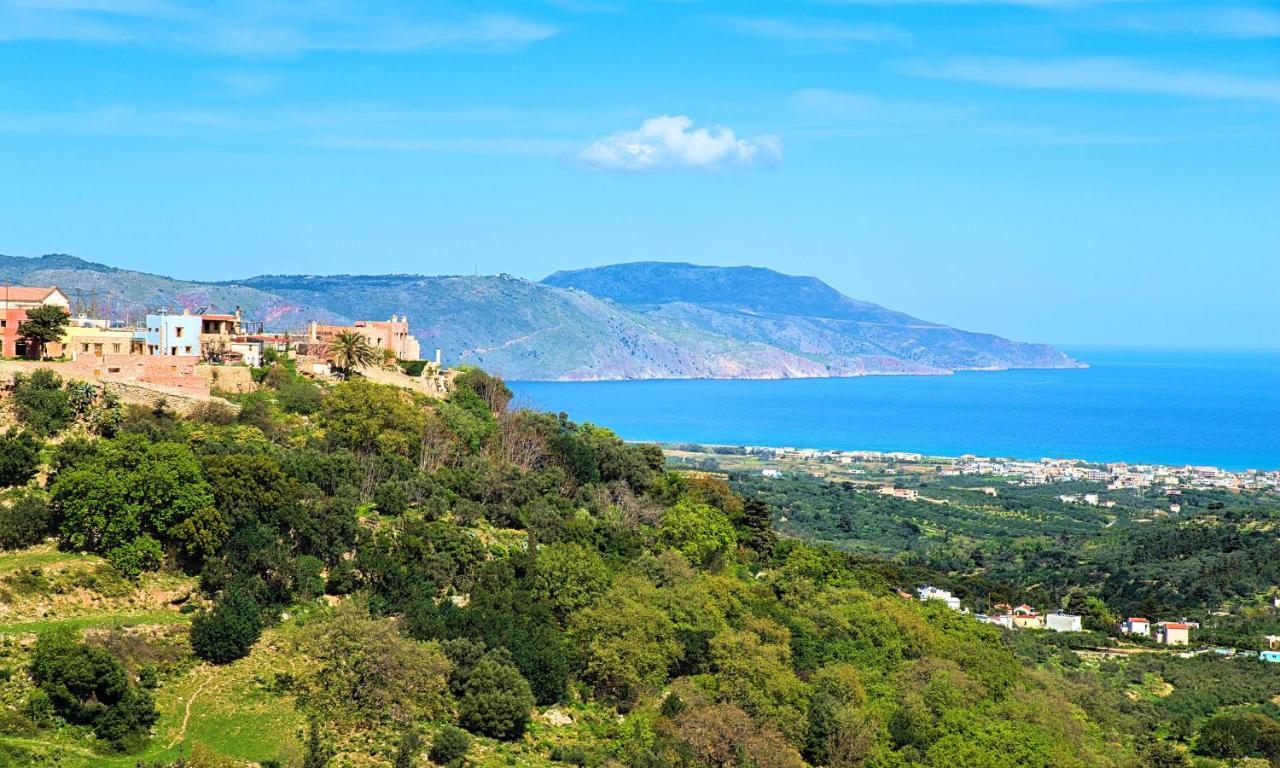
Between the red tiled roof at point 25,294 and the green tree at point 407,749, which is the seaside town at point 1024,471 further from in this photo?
the green tree at point 407,749

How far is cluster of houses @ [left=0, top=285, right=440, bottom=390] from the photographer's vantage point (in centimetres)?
4112

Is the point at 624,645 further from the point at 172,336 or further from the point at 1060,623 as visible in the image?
the point at 1060,623

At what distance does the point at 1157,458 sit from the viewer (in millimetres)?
153625

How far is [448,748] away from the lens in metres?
26.5

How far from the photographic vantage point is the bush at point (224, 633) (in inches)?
1121

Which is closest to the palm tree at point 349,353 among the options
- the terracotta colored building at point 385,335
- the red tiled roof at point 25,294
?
the terracotta colored building at point 385,335

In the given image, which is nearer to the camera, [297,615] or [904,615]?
[297,615]

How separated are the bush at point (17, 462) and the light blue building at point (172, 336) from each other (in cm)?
993

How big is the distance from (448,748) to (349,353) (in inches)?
902

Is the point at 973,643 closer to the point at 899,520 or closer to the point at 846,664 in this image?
the point at 846,664

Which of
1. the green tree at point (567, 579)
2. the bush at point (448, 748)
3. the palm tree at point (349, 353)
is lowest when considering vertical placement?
the bush at point (448, 748)

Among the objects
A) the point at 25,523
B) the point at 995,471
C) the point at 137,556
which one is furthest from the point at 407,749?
the point at 995,471

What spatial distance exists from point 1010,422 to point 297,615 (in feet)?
571

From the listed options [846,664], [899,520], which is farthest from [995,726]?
[899,520]
